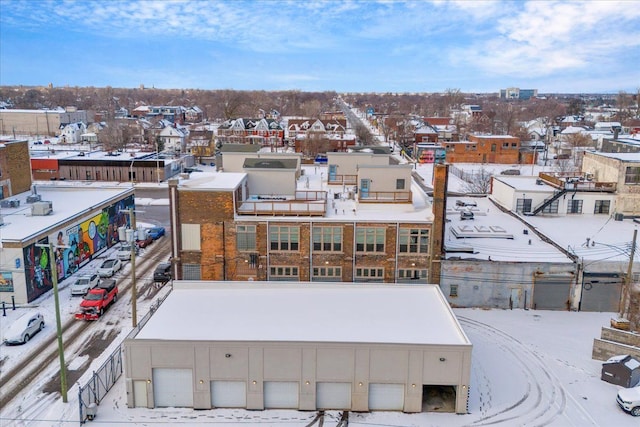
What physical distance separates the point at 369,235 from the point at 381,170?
19.3ft

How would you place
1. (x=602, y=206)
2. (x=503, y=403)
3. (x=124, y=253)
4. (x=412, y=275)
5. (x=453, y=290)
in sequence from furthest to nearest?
(x=602, y=206)
(x=124, y=253)
(x=453, y=290)
(x=412, y=275)
(x=503, y=403)

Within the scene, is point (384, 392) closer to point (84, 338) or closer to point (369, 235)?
point (369, 235)

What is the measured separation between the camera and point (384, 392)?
2000 centimetres

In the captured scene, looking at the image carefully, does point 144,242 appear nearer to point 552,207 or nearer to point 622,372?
point 552,207

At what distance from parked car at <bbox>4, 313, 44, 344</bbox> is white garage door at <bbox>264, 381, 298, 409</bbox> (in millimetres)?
12979

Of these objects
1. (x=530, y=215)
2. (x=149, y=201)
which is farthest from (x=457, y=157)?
(x=149, y=201)

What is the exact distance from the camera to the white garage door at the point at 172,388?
19.9 m

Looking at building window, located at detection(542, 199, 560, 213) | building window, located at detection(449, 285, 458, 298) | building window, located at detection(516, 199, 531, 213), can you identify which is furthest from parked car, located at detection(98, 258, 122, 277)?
building window, located at detection(542, 199, 560, 213)

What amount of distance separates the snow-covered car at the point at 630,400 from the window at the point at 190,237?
21.9 metres

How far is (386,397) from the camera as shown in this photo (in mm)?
20016

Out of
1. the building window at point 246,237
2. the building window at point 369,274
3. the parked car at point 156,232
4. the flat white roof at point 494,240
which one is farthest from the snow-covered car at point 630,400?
the parked car at point 156,232

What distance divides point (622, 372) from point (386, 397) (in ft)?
33.8

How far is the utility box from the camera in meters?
21.3

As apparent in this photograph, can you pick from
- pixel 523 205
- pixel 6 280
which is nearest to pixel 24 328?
pixel 6 280
